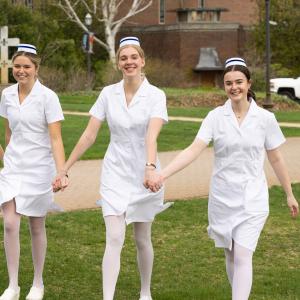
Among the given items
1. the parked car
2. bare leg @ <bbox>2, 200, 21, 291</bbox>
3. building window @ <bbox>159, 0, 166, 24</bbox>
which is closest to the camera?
bare leg @ <bbox>2, 200, 21, 291</bbox>

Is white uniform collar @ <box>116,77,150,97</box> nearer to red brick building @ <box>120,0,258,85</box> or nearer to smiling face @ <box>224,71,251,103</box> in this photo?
smiling face @ <box>224,71,251,103</box>

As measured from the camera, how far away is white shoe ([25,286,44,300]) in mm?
6457

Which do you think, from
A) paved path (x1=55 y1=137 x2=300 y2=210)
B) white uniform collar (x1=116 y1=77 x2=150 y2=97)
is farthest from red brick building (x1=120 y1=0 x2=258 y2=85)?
white uniform collar (x1=116 y1=77 x2=150 y2=97)

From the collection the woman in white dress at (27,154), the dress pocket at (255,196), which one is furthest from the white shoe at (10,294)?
the dress pocket at (255,196)

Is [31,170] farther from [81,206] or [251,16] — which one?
[251,16]

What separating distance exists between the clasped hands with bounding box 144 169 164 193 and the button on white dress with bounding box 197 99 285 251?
0.36 metres

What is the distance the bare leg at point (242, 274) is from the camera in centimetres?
565

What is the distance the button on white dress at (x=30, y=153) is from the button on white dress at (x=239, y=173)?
1229 millimetres

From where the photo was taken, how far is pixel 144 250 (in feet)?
20.9

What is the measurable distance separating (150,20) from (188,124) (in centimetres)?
3590

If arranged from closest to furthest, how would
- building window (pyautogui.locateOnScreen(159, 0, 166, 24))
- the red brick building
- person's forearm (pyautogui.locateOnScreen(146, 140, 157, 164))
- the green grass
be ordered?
person's forearm (pyautogui.locateOnScreen(146, 140, 157, 164))
the green grass
the red brick building
building window (pyautogui.locateOnScreen(159, 0, 166, 24))

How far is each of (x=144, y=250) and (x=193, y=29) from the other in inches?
1938

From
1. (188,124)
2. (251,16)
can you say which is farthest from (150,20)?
(188,124)

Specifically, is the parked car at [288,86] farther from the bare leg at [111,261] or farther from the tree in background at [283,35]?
the bare leg at [111,261]
